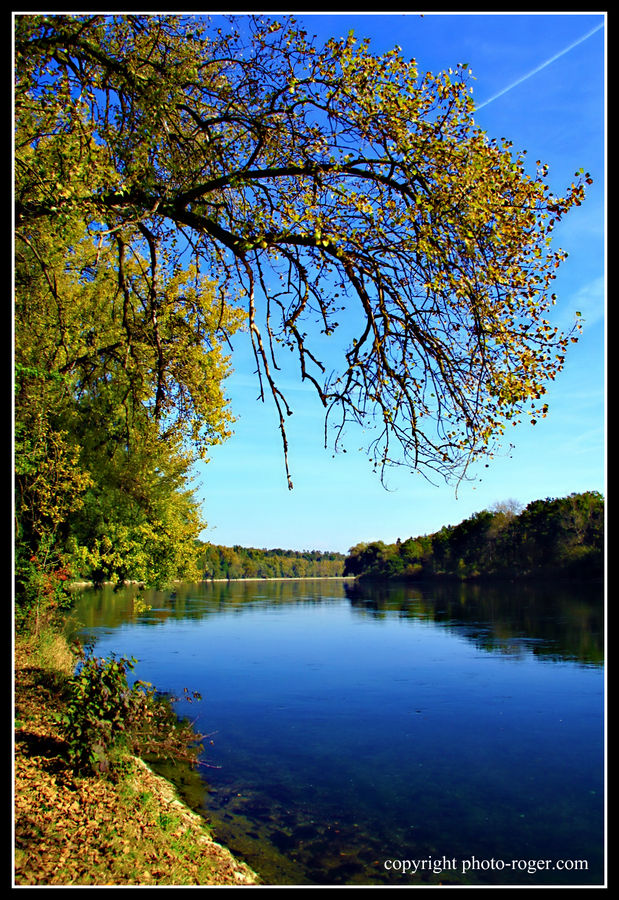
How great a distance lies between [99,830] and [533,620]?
1308 inches

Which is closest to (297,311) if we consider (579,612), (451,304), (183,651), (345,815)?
(451,304)

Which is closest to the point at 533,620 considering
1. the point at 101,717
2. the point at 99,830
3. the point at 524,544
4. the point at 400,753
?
the point at 400,753

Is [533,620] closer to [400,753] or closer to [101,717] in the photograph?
[400,753]

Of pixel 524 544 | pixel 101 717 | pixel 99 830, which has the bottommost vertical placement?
pixel 524 544

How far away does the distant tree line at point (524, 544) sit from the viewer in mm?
64938

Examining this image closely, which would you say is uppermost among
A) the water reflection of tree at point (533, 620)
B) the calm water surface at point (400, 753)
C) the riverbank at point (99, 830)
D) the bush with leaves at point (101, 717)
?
the bush with leaves at point (101, 717)

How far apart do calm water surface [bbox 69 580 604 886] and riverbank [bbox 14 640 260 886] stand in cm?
99

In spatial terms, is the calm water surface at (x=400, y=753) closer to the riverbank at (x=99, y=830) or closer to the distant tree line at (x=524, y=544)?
the riverbank at (x=99, y=830)

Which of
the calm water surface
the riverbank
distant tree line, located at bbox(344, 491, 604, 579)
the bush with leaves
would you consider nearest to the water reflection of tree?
the calm water surface

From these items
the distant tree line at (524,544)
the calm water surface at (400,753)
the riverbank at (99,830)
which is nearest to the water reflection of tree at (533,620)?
the calm water surface at (400,753)

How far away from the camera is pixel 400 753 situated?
13.3 m

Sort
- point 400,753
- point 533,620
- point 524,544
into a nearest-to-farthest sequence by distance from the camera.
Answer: point 400,753 → point 533,620 → point 524,544

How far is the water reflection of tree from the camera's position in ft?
84.4

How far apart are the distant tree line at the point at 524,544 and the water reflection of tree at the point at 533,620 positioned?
23.1 ft
